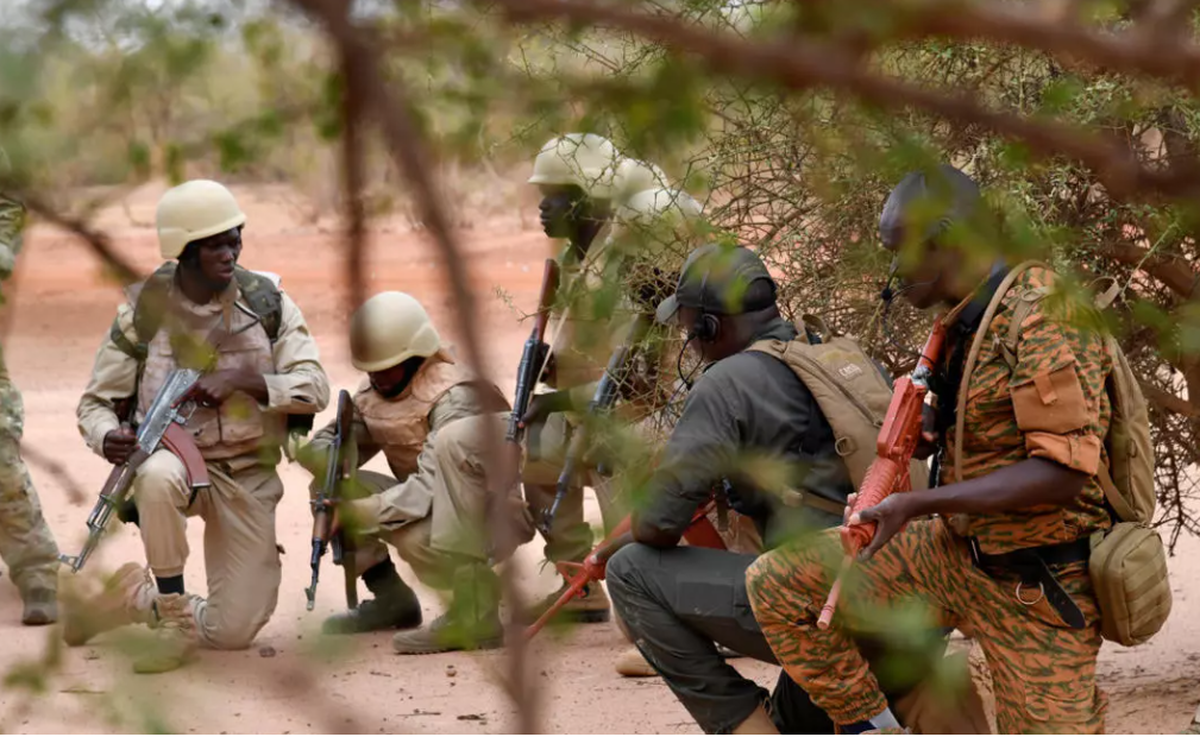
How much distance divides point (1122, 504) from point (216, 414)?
161 inches

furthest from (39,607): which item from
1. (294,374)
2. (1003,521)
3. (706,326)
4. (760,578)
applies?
(1003,521)

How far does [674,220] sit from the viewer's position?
201 inches

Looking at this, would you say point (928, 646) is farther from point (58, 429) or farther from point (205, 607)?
point (58, 429)

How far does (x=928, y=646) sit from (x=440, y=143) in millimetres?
2376

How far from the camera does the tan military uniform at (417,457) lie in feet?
22.3

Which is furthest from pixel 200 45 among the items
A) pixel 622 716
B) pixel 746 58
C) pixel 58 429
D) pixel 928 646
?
pixel 58 429

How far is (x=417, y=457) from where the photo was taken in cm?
716

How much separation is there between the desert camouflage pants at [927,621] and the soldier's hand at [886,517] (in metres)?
0.19

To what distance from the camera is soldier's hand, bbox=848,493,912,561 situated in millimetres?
3947

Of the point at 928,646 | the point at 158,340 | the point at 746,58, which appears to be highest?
the point at 746,58

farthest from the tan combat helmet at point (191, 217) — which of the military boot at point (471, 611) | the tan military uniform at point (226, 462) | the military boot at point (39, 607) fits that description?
the military boot at point (471, 611)

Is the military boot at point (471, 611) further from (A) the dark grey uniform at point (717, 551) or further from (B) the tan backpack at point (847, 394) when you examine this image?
(B) the tan backpack at point (847, 394)

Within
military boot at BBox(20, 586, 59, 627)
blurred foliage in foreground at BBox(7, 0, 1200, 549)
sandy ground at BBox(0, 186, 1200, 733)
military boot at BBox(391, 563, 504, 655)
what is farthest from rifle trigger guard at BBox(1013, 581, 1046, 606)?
military boot at BBox(20, 586, 59, 627)

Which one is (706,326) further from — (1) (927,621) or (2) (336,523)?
(2) (336,523)
